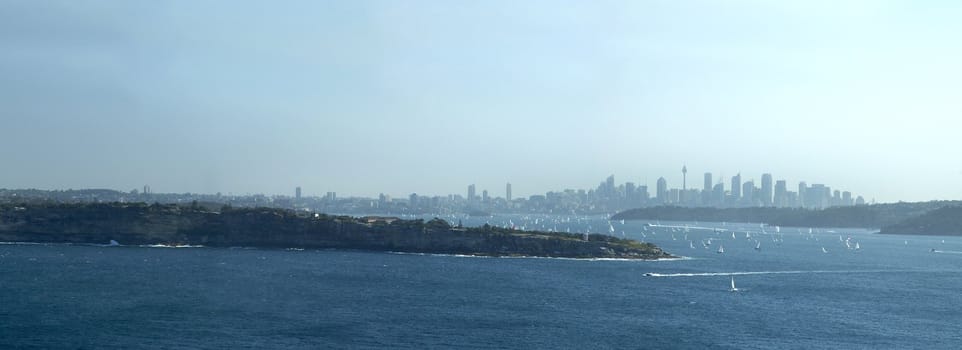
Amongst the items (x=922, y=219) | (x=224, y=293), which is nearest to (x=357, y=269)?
(x=224, y=293)

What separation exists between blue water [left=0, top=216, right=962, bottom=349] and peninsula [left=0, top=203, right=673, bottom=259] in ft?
24.0

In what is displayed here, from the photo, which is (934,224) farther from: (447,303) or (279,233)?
(447,303)

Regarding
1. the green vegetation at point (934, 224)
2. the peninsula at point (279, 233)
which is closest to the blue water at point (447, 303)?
the peninsula at point (279, 233)

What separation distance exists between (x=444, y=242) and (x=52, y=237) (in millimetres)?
39319

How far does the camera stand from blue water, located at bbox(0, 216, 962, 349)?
1695 inches

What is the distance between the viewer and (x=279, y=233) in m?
98.3

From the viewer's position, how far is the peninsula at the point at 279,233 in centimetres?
9425

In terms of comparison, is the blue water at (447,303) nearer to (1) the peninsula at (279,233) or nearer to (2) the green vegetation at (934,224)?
(1) the peninsula at (279,233)

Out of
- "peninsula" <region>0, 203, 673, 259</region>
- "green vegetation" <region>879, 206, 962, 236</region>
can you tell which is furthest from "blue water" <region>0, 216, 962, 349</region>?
"green vegetation" <region>879, 206, 962, 236</region>

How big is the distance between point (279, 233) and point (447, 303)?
158 feet

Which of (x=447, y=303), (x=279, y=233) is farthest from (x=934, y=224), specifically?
(x=447, y=303)

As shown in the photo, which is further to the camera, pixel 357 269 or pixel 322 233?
pixel 322 233

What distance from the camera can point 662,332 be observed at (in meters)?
46.1

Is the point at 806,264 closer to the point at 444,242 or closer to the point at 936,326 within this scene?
the point at 444,242
